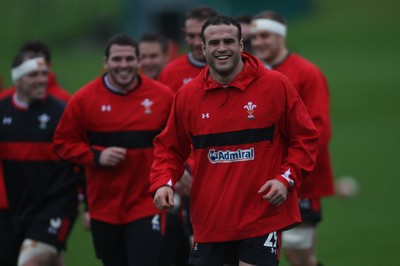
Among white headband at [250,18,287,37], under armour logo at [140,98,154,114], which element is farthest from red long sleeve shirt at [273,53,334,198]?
under armour logo at [140,98,154,114]

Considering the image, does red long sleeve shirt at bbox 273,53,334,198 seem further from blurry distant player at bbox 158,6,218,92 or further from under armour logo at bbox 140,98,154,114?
under armour logo at bbox 140,98,154,114

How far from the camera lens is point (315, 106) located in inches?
401

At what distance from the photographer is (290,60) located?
1057 centimetres

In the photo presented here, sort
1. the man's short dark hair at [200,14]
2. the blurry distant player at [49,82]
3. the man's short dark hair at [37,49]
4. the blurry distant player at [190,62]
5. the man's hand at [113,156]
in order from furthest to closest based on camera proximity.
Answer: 1. the man's short dark hair at [37,49]
2. the blurry distant player at [49,82]
3. the man's short dark hair at [200,14]
4. the blurry distant player at [190,62]
5. the man's hand at [113,156]

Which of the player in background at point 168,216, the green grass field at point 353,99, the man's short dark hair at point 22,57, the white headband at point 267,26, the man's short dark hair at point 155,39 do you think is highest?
the white headband at point 267,26

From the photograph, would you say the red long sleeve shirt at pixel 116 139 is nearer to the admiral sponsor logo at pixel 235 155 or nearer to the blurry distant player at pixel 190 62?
Answer: the blurry distant player at pixel 190 62

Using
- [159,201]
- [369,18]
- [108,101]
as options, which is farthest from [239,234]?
[369,18]

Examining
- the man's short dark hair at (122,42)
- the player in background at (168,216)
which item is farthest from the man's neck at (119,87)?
the player in background at (168,216)

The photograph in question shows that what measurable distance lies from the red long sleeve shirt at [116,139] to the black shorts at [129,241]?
0.09 meters

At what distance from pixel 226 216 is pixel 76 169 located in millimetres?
3027

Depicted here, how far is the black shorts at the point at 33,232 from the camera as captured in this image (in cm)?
1072

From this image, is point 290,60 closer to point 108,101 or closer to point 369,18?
point 108,101

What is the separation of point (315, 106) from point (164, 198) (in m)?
2.61

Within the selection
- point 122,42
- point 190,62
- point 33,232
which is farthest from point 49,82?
point 122,42
